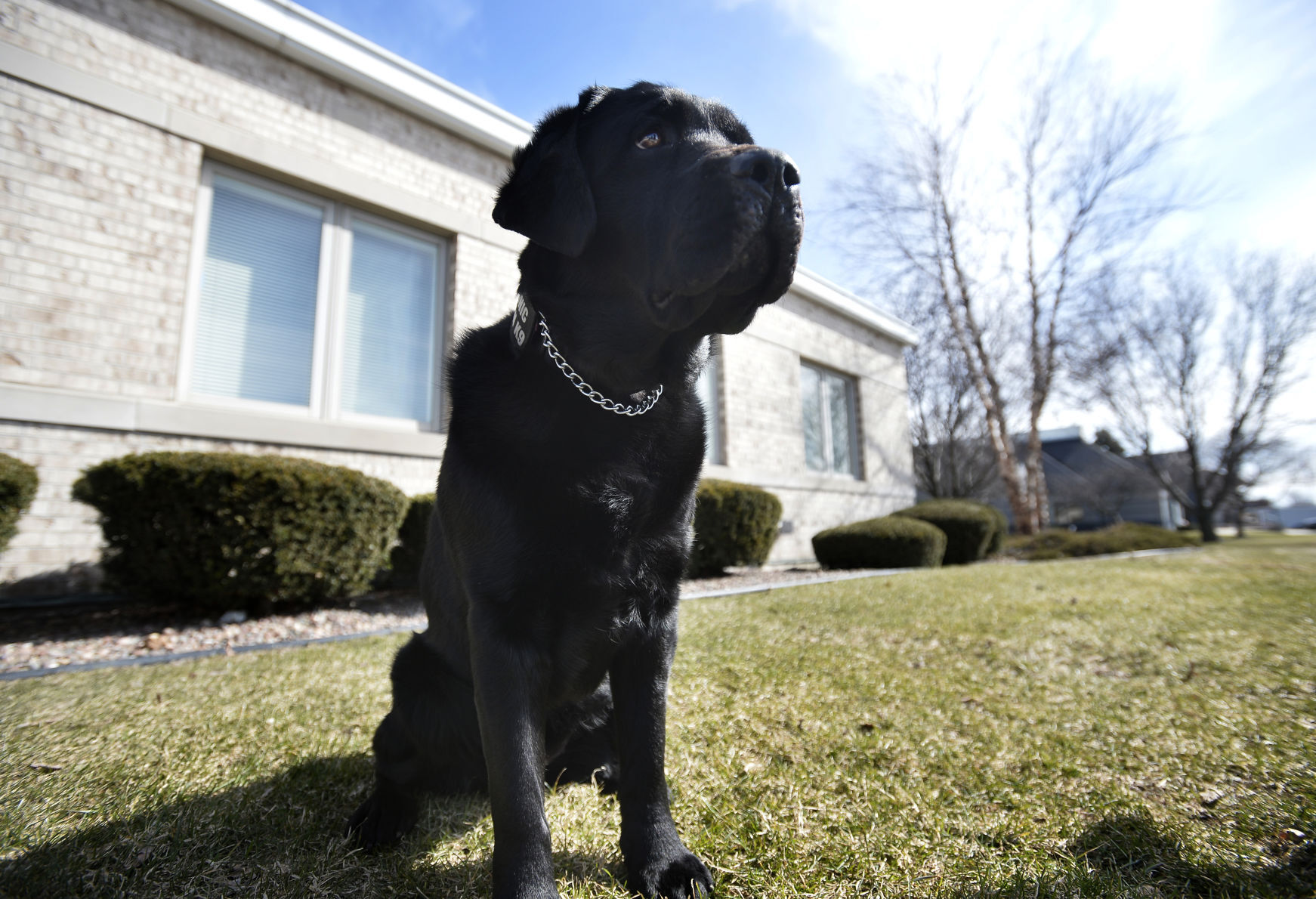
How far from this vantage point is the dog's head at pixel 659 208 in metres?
1.51

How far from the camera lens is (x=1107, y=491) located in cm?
3672

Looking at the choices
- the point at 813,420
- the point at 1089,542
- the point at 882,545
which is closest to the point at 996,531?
the point at 1089,542

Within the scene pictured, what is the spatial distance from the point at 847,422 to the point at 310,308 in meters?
12.0

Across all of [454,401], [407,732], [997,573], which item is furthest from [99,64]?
[997,573]

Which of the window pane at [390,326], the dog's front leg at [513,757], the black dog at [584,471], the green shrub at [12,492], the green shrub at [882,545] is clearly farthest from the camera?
the green shrub at [882,545]

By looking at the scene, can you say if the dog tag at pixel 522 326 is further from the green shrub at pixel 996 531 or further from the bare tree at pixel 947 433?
the bare tree at pixel 947 433

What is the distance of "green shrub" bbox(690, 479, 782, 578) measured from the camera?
8.21 m

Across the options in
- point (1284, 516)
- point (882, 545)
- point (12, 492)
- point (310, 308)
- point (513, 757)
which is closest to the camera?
point (513, 757)

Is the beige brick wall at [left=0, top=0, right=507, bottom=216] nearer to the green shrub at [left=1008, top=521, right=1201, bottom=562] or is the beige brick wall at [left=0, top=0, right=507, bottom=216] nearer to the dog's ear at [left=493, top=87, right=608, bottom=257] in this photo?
the dog's ear at [left=493, top=87, right=608, bottom=257]

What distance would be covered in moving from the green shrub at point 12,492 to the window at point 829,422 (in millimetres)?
11392

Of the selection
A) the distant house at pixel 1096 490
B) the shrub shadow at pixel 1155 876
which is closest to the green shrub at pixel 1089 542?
the shrub shadow at pixel 1155 876

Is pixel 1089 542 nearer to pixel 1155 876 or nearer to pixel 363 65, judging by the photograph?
pixel 1155 876

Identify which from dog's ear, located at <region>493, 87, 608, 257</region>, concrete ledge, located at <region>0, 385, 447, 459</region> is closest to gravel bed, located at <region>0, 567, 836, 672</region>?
concrete ledge, located at <region>0, 385, 447, 459</region>

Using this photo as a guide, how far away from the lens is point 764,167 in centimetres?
→ 151
